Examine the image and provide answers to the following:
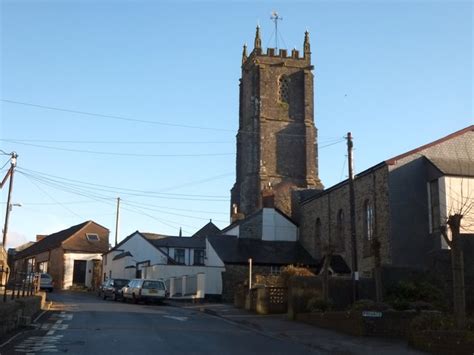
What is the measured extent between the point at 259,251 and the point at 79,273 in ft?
91.7

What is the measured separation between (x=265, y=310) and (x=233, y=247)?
17263 millimetres

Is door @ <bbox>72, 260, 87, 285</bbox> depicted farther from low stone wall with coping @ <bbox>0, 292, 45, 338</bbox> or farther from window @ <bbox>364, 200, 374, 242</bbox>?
low stone wall with coping @ <bbox>0, 292, 45, 338</bbox>

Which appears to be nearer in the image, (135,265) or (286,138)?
(135,265)

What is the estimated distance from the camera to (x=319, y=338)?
17234 mm

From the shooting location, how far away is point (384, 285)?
1070 inches

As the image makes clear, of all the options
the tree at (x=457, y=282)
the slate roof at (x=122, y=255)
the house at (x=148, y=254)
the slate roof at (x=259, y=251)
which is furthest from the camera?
the slate roof at (x=122, y=255)

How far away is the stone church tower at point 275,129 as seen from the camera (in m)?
69.2

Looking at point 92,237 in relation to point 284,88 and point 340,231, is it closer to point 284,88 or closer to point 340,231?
point 284,88

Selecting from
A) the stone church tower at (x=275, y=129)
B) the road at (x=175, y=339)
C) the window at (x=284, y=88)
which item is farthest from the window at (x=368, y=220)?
the window at (x=284, y=88)

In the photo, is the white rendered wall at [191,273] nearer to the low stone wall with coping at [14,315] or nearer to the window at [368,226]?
the window at [368,226]

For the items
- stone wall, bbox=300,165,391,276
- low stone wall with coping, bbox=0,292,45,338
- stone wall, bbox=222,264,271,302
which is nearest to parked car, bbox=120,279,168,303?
stone wall, bbox=222,264,271,302

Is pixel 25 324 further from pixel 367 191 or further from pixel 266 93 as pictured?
pixel 266 93

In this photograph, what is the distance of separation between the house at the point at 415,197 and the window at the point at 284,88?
38021 mm

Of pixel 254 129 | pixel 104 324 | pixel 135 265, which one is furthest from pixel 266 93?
pixel 104 324
